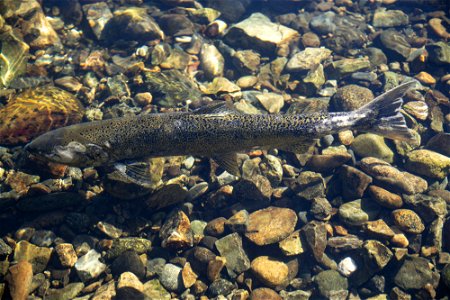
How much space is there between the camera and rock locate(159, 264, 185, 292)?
17.8ft

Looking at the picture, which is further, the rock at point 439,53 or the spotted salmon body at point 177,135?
the rock at point 439,53

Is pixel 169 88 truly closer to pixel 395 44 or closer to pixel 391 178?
pixel 391 178

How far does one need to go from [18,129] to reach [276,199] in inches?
222

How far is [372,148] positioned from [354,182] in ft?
3.88

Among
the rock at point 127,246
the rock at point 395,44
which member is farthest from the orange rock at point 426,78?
the rock at point 127,246

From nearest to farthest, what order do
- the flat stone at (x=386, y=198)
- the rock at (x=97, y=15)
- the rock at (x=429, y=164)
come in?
the flat stone at (x=386, y=198), the rock at (x=429, y=164), the rock at (x=97, y=15)

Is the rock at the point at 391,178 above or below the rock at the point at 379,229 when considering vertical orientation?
above

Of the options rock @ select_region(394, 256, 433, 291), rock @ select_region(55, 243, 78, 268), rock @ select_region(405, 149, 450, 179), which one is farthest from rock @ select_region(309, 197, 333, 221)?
rock @ select_region(55, 243, 78, 268)

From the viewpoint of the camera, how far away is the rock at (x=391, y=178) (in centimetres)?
627

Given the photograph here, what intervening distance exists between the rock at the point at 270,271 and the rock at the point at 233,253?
18 cm

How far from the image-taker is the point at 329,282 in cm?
561

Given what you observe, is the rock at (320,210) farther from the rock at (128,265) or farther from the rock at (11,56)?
the rock at (11,56)

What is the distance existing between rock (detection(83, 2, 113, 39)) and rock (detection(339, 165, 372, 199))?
7839 millimetres

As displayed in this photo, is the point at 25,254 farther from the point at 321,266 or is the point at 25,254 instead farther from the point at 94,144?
the point at 321,266
